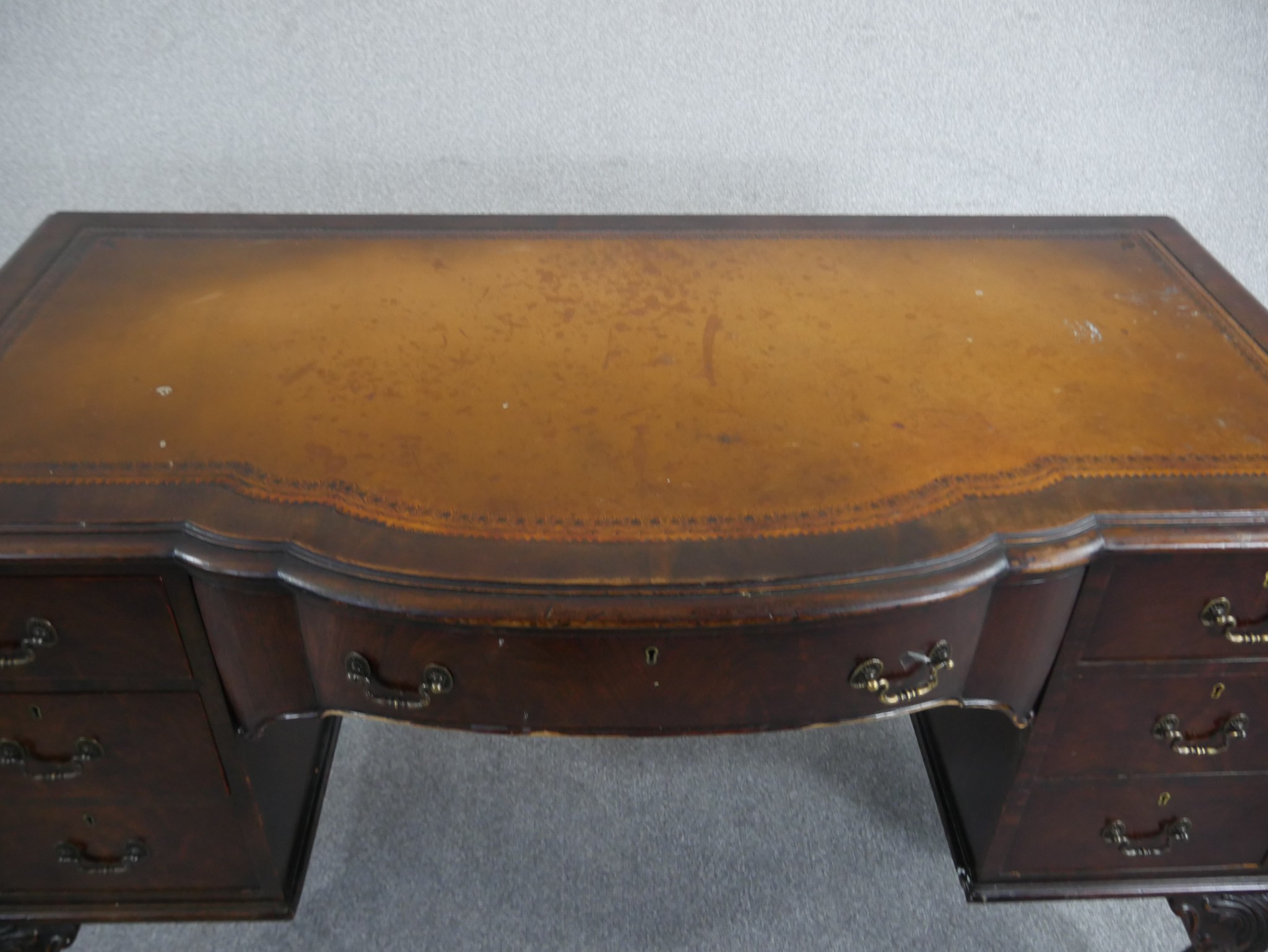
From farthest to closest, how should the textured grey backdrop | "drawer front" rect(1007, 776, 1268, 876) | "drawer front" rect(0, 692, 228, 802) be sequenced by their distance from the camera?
the textured grey backdrop < "drawer front" rect(1007, 776, 1268, 876) < "drawer front" rect(0, 692, 228, 802)

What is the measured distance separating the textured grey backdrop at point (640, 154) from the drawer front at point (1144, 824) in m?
0.20

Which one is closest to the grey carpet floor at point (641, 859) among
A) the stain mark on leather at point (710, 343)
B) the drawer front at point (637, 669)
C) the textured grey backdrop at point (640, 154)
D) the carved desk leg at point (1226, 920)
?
the textured grey backdrop at point (640, 154)

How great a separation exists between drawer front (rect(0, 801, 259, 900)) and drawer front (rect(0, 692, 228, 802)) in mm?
29

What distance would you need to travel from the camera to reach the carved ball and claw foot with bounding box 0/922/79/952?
111 cm

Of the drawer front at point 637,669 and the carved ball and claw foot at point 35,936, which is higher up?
the drawer front at point 637,669

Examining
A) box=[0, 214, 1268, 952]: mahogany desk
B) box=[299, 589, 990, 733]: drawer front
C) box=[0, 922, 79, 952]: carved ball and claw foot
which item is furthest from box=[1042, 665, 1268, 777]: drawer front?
box=[0, 922, 79, 952]: carved ball and claw foot

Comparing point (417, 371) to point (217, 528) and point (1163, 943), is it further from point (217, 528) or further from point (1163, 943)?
point (1163, 943)

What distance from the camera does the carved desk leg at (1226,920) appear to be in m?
1.16

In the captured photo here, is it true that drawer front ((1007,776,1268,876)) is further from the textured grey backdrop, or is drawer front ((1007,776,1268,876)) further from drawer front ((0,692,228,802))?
drawer front ((0,692,228,802))

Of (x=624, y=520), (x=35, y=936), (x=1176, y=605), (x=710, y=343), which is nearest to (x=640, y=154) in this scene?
(x=710, y=343)

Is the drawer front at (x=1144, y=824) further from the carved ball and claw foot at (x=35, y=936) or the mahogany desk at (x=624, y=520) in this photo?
the carved ball and claw foot at (x=35, y=936)

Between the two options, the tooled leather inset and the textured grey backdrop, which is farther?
the textured grey backdrop

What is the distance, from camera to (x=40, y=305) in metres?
1.07

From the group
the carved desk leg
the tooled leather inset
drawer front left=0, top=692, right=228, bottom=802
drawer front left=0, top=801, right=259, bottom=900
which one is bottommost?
the carved desk leg
